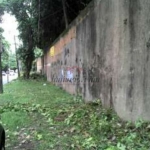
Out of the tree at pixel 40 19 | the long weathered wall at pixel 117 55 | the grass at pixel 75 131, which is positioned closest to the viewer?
Answer: the grass at pixel 75 131

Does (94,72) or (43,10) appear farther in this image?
(43,10)

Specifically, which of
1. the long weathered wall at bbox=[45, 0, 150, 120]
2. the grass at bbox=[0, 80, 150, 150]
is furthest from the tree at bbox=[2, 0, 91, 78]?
the grass at bbox=[0, 80, 150, 150]

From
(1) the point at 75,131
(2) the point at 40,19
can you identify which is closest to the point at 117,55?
(1) the point at 75,131

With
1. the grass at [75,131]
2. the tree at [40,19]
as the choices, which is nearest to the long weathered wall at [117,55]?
the grass at [75,131]

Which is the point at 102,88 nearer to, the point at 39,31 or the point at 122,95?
the point at 122,95

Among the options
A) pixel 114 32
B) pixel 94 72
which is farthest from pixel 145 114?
pixel 94 72

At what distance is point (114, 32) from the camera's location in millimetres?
7125

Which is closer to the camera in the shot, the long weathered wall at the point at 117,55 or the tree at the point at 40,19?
the long weathered wall at the point at 117,55

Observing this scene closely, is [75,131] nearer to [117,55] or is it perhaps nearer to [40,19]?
[117,55]

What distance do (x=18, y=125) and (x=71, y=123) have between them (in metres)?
1.30

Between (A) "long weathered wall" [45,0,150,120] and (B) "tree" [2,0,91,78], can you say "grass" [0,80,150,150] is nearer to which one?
(A) "long weathered wall" [45,0,150,120]

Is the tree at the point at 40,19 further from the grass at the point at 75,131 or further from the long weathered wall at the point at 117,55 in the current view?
the grass at the point at 75,131

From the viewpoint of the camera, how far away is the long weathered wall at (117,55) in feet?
18.1

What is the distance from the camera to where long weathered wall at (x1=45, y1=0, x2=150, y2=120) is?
18.1ft
